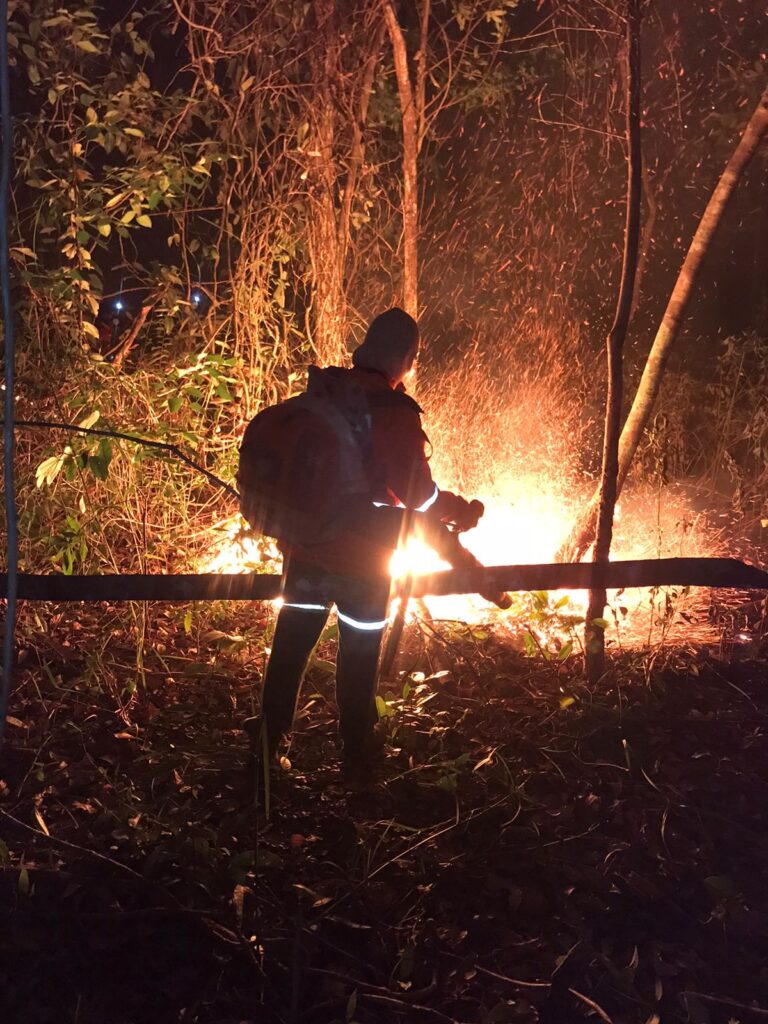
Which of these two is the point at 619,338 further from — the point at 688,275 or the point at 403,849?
the point at 403,849

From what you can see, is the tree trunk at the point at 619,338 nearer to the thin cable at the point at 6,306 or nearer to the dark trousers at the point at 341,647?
the dark trousers at the point at 341,647

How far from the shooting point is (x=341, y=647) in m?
3.28

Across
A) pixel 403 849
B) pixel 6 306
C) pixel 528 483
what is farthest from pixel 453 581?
pixel 528 483

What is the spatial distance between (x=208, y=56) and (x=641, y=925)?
428cm

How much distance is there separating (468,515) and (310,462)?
732 mm

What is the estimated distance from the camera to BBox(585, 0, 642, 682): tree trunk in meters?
3.57

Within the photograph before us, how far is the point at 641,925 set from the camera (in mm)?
2605

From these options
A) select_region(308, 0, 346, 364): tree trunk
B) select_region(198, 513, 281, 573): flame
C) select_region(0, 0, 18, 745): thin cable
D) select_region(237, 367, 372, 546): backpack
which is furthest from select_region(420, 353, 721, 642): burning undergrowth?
select_region(0, 0, 18, 745): thin cable

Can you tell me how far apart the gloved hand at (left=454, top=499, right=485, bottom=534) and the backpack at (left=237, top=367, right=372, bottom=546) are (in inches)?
19.2

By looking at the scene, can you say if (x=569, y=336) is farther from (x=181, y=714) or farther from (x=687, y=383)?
(x=181, y=714)

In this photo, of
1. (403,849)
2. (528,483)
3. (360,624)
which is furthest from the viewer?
(528,483)

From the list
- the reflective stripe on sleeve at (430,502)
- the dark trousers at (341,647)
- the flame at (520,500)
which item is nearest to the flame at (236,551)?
the flame at (520,500)

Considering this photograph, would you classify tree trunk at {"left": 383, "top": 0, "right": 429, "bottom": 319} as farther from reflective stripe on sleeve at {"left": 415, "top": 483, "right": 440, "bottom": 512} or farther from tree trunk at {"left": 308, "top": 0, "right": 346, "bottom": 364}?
reflective stripe on sleeve at {"left": 415, "top": 483, "right": 440, "bottom": 512}

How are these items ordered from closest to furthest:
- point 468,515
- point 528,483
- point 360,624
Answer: point 360,624 → point 468,515 → point 528,483
